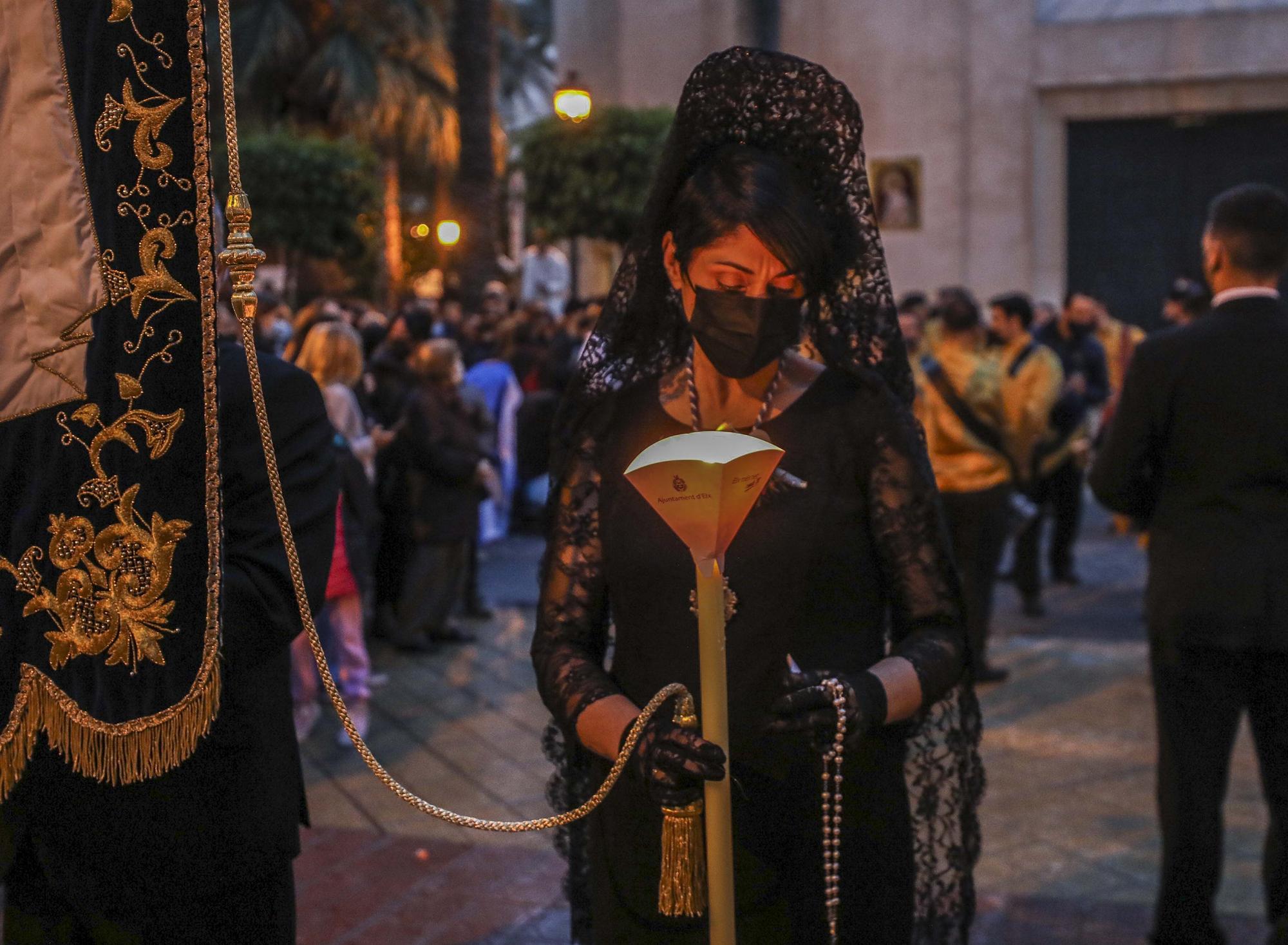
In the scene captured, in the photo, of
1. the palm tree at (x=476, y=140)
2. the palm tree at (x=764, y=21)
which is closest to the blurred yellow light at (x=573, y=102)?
the palm tree at (x=476, y=140)

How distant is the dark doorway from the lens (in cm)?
2178

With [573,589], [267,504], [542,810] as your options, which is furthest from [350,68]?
[267,504]

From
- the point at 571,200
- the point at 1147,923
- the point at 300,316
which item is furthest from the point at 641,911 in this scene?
the point at 571,200

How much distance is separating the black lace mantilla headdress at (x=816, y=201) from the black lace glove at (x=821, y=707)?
2.14ft

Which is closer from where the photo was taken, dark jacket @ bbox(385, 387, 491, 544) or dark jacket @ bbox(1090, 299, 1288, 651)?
dark jacket @ bbox(1090, 299, 1288, 651)

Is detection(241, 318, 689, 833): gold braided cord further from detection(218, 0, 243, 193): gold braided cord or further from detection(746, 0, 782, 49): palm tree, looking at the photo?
detection(746, 0, 782, 49): palm tree

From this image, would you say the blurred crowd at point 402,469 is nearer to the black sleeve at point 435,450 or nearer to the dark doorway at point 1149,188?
the black sleeve at point 435,450

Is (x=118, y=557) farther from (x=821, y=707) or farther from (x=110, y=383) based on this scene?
(x=821, y=707)

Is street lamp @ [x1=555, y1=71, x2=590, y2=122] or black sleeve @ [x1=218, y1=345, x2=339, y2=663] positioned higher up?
street lamp @ [x1=555, y1=71, x2=590, y2=122]

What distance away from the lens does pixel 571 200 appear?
18891 mm

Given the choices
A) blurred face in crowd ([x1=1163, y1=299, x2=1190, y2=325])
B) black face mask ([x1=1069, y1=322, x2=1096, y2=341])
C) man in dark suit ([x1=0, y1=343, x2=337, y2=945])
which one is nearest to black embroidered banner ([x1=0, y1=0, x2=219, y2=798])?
man in dark suit ([x1=0, y1=343, x2=337, y2=945])

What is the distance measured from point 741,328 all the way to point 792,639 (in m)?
0.51

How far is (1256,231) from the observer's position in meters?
3.90

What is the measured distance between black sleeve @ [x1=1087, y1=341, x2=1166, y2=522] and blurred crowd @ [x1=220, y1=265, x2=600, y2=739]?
237 cm
